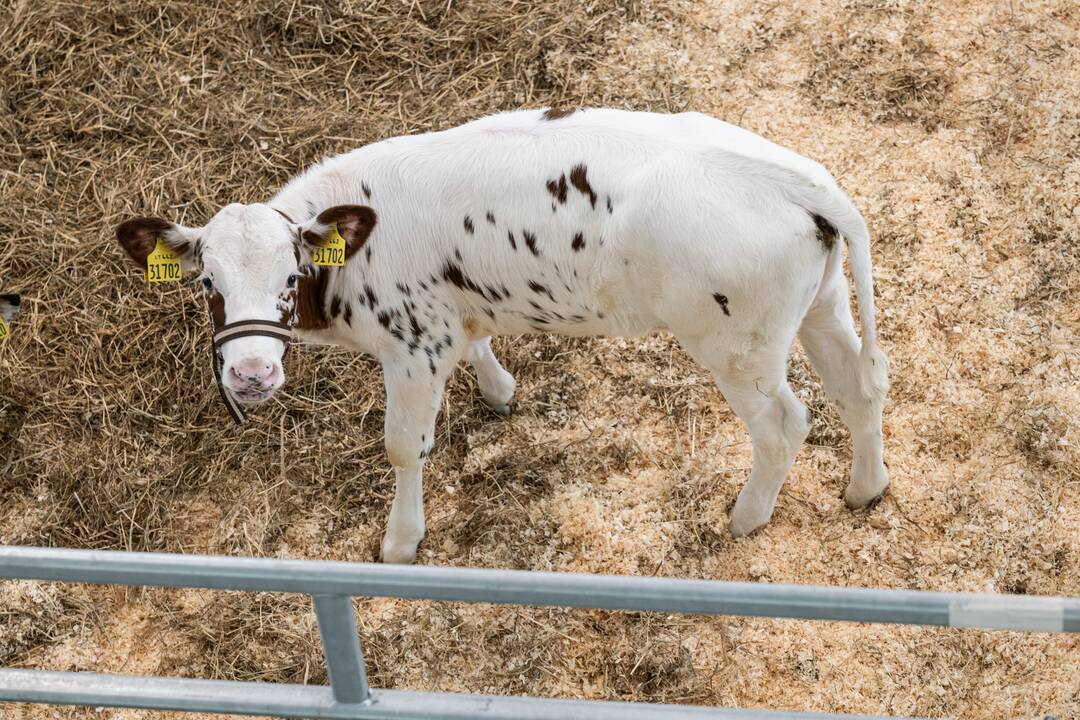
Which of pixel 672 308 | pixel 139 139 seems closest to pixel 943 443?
pixel 672 308

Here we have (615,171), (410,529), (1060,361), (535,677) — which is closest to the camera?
(615,171)

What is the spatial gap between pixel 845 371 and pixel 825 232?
888 millimetres

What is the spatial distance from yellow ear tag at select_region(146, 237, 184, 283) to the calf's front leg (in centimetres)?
90

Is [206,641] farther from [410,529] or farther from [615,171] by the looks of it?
[615,171]

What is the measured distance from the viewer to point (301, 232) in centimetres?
386

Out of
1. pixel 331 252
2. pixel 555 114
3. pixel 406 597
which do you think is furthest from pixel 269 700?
pixel 555 114

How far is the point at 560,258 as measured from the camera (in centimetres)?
383

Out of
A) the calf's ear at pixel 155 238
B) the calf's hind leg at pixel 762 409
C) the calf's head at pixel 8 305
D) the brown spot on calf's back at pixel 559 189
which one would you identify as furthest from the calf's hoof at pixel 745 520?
the calf's head at pixel 8 305

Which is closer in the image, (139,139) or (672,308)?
(672,308)

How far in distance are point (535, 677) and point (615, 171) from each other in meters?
2.12

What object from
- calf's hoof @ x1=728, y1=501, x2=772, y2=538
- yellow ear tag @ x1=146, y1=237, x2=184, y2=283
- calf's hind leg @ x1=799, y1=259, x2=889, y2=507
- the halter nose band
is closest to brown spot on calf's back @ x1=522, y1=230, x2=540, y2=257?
the halter nose band

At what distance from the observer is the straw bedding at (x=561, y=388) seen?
14.3ft

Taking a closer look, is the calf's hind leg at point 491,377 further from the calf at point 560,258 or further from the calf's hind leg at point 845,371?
the calf's hind leg at point 845,371

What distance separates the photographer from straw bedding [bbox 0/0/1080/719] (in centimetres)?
435
